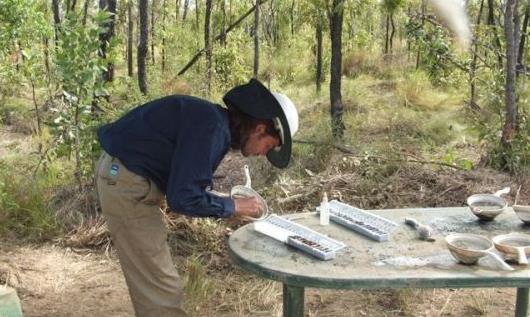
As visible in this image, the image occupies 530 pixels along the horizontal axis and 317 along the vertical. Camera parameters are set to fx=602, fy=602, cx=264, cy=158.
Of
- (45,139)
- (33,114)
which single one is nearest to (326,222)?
(45,139)

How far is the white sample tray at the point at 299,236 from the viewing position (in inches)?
93.4

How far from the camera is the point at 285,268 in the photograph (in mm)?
2258

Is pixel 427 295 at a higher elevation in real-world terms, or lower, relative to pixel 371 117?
lower

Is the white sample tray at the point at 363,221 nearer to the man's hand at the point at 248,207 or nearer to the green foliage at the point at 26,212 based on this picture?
the man's hand at the point at 248,207

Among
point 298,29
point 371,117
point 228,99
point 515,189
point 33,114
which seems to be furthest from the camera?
point 298,29

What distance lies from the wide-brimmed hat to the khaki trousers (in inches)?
20.2

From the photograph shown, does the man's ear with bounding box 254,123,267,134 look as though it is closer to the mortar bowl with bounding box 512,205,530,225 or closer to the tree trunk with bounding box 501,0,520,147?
the mortar bowl with bounding box 512,205,530,225

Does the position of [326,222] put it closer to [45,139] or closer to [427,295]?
[427,295]

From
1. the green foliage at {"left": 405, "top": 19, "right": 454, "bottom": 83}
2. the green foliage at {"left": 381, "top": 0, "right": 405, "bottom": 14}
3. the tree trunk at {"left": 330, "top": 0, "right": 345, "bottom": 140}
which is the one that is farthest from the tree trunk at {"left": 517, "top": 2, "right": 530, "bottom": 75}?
the tree trunk at {"left": 330, "top": 0, "right": 345, "bottom": 140}

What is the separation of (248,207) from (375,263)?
0.56 meters

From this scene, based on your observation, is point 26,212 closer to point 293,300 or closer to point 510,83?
point 293,300

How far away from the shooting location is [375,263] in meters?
2.33

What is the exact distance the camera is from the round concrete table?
2.19 m

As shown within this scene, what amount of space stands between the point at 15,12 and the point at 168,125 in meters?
6.12
